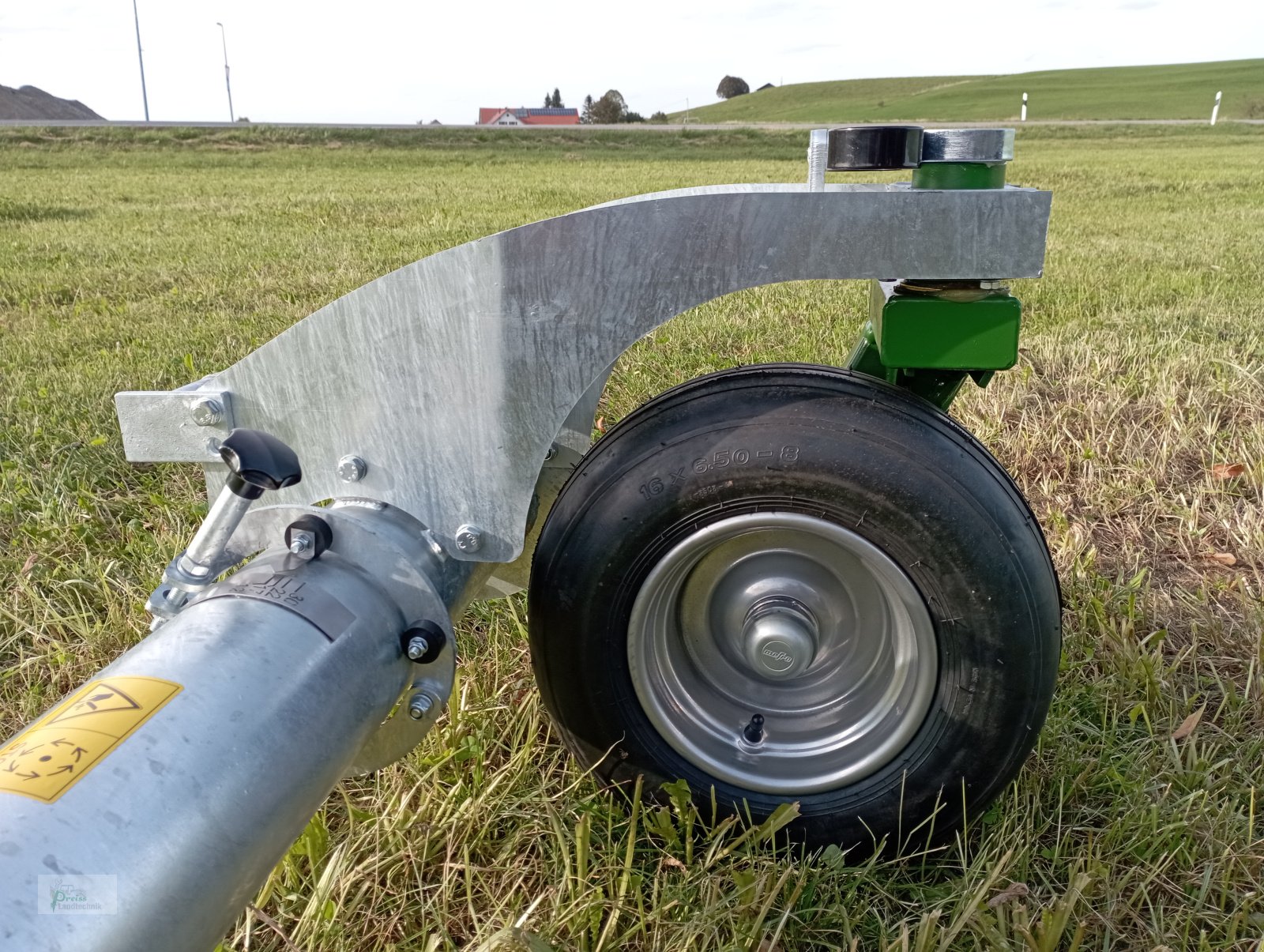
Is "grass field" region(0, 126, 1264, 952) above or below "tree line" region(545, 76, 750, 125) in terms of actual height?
below

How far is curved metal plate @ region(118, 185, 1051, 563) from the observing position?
1265 millimetres

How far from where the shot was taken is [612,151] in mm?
22469

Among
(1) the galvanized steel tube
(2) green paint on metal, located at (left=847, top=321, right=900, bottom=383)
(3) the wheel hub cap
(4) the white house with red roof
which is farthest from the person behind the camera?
(4) the white house with red roof

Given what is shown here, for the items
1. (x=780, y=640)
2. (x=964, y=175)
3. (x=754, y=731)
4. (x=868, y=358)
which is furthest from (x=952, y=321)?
(x=754, y=731)

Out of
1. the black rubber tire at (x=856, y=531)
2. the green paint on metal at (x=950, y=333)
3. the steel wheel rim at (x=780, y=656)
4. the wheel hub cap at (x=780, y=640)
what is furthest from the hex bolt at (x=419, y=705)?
the green paint on metal at (x=950, y=333)

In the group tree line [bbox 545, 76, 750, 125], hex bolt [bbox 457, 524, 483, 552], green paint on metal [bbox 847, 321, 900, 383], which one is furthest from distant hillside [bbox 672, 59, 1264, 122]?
hex bolt [bbox 457, 524, 483, 552]

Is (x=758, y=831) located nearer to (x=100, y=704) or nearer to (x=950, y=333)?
(x=950, y=333)

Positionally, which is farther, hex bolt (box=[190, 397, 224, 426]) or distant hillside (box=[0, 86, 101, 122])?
distant hillside (box=[0, 86, 101, 122])

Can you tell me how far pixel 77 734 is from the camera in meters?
0.92

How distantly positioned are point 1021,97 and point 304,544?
55361 millimetres

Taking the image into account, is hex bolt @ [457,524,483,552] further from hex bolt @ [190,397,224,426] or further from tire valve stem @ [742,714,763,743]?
tire valve stem @ [742,714,763,743]

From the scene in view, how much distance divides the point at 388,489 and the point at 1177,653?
6.12 feet

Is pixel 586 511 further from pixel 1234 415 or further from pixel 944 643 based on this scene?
pixel 1234 415

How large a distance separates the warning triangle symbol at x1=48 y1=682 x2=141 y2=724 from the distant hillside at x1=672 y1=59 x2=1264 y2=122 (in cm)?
4081
